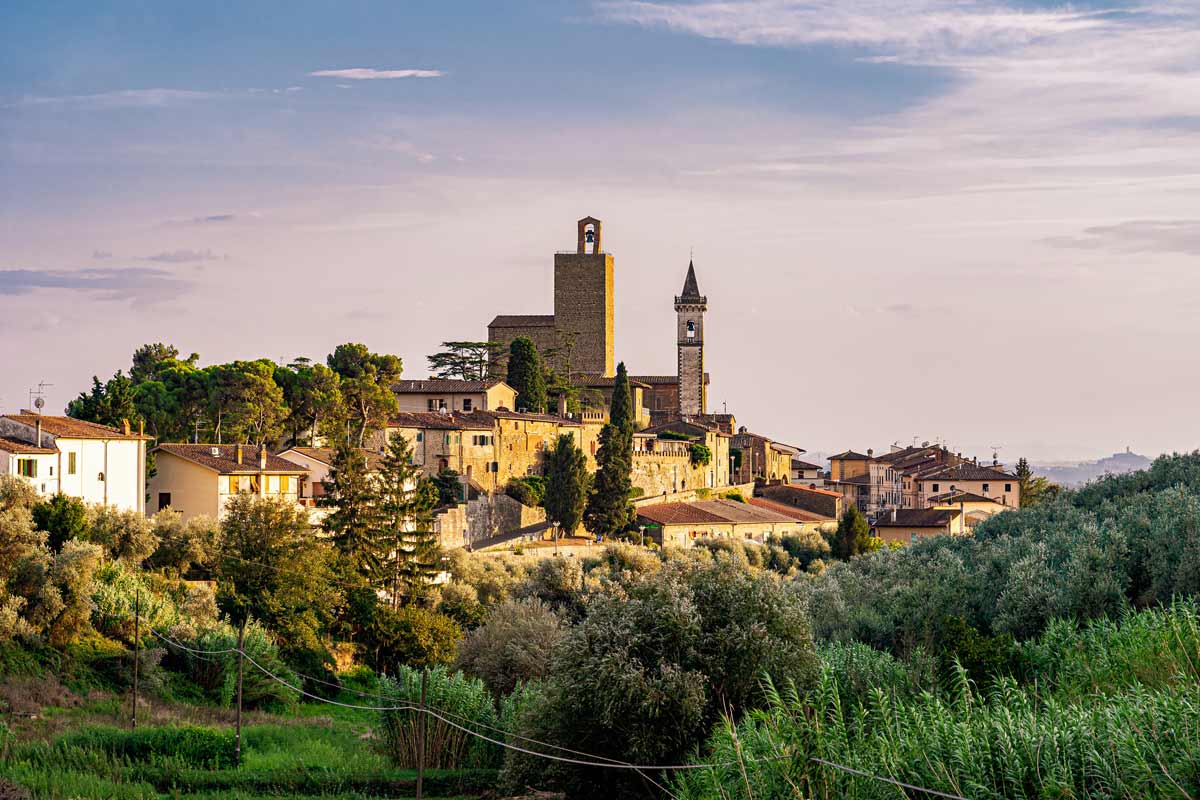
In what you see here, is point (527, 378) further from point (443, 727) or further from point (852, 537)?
point (443, 727)

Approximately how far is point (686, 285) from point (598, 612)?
9950cm

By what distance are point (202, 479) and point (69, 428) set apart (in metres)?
5.58

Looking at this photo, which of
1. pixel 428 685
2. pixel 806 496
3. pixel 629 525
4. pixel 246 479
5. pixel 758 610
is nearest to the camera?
pixel 758 610

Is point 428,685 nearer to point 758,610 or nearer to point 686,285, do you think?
point 758,610

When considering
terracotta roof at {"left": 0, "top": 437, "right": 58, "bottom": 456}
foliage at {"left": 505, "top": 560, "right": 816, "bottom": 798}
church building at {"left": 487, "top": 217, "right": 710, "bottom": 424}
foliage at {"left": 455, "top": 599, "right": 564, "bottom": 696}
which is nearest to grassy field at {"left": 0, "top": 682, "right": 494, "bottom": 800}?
foliage at {"left": 455, "top": 599, "right": 564, "bottom": 696}

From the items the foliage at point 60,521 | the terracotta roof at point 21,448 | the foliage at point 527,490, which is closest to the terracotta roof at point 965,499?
the foliage at point 527,490

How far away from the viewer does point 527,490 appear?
64312 mm

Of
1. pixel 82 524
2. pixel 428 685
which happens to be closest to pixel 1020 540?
pixel 428 685

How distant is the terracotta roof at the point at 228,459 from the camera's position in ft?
145

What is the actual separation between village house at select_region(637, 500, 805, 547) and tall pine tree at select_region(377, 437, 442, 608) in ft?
60.5

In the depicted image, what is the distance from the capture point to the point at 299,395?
57.8 meters

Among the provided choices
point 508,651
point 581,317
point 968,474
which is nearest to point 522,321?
point 581,317

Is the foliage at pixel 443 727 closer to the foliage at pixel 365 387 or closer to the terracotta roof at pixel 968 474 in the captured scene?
the foliage at pixel 365 387

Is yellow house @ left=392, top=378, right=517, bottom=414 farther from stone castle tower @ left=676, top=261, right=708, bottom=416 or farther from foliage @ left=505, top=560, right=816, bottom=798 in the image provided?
foliage @ left=505, top=560, right=816, bottom=798
